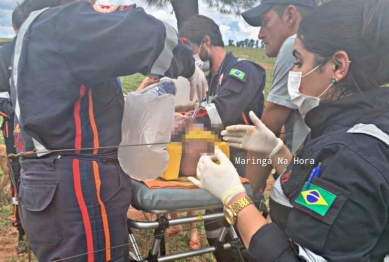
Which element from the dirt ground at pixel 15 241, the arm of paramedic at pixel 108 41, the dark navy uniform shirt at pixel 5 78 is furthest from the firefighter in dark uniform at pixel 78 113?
the dirt ground at pixel 15 241

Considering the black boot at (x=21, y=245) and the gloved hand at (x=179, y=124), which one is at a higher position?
the gloved hand at (x=179, y=124)

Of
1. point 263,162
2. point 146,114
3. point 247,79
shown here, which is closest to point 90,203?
point 146,114

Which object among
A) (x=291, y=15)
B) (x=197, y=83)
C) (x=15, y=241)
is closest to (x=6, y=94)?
(x=15, y=241)

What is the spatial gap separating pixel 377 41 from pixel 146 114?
80cm

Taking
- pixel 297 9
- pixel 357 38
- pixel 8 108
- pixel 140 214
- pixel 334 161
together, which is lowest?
pixel 140 214

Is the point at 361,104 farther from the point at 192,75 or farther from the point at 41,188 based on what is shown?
the point at 41,188

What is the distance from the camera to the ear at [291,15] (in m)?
1.96

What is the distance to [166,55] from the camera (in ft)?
4.14

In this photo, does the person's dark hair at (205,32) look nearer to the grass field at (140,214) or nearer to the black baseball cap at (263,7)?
the grass field at (140,214)

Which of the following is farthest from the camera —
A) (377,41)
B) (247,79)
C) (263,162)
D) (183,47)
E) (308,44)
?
(247,79)

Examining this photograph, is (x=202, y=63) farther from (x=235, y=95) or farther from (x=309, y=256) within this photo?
(x=309, y=256)

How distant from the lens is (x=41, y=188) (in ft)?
3.97

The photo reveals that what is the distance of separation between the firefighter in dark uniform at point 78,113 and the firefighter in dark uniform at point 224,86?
425 millimetres

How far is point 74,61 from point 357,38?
806 mm
